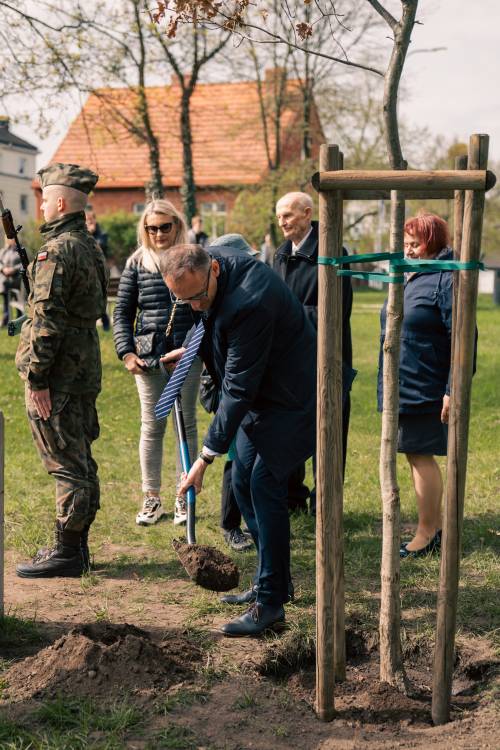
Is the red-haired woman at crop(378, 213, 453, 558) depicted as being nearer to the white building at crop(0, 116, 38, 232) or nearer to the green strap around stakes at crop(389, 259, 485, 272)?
the green strap around stakes at crop(389, 259, 485, 272)

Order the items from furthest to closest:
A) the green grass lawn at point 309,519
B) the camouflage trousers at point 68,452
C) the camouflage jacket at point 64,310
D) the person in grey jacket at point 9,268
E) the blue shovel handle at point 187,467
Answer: the person in grey jacket at point 9,268, the camouflage trousers at point 68,452, the camouflage jacket at point 64,310, the green grass lawn at point 309,519, the blue shovel handle at point 187,467

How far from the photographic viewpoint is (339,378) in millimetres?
3600

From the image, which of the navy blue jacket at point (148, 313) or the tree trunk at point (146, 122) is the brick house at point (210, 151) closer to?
the tree trunk at point (146, 122)

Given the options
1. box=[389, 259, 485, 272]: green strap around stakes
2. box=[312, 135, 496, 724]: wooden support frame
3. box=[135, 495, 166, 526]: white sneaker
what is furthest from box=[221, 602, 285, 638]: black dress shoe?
box=[135, 495, 166, 526]: white sneaker

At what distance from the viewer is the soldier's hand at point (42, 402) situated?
5055mm

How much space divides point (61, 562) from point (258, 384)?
195 cm

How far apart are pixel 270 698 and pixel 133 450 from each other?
520 centimetres

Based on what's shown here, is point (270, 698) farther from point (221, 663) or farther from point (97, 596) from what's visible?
point (97, 596)

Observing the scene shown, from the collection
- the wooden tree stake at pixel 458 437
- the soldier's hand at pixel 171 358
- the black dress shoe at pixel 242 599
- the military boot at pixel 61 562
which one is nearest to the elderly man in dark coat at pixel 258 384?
the black dress shoe at pixel 242 599

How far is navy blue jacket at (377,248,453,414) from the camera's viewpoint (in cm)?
521

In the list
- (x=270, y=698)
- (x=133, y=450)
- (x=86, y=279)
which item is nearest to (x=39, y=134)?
(x=133, y=450)

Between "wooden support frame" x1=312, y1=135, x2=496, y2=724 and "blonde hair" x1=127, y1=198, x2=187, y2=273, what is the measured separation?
2.34m

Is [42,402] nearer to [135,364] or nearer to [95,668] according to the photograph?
[135,364]

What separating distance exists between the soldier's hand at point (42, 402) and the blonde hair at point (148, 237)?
50.6 inches
